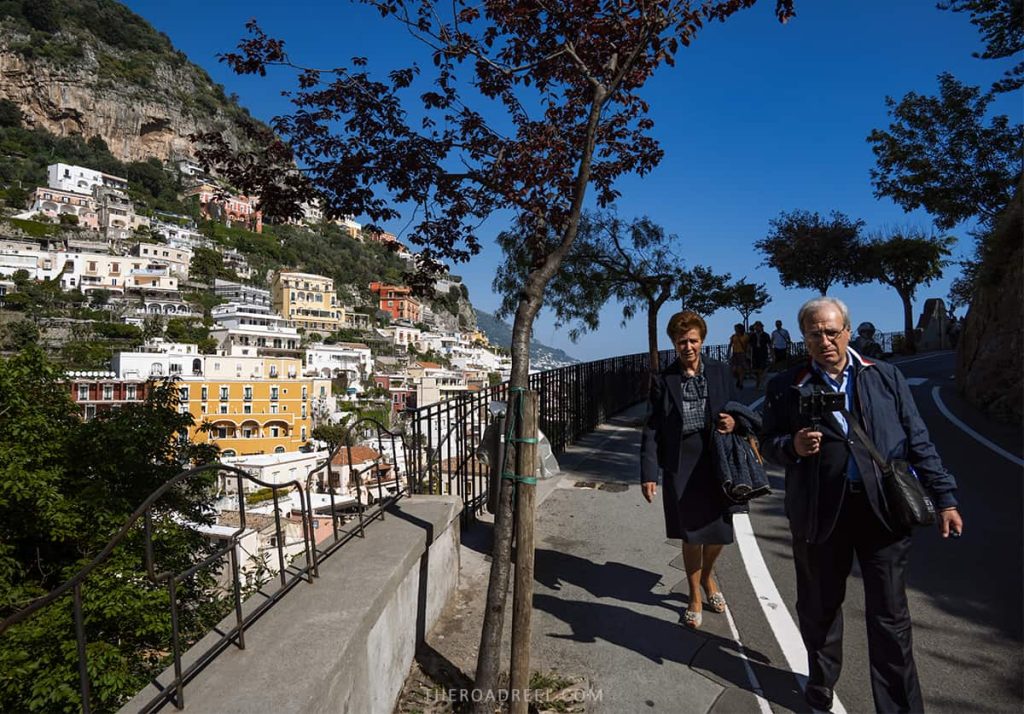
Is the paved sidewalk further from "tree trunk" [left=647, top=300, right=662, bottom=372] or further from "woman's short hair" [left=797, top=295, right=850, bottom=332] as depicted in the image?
"tree trunk" [left=647, top=300, right=662, bottom=372]

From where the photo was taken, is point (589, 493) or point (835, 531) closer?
point (835, 531)

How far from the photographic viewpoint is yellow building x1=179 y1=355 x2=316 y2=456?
60.7 metres

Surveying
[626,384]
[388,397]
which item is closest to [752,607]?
[626,384]

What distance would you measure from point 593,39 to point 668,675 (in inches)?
147

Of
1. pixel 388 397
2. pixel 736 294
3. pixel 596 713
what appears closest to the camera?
pixel 596 713

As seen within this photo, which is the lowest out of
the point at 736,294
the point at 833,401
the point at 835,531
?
the point at 835,531

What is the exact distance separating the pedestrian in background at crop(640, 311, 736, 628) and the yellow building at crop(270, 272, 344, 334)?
384ft

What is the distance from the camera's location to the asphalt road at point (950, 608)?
2920 millimetres

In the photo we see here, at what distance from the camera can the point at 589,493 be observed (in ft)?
22.2

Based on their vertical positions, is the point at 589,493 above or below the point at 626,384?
below

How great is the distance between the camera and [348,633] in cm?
238

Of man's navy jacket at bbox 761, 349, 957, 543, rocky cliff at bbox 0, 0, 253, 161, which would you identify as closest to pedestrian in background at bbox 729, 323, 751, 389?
man's navy jacket at bbox 761, 349, 957, 543

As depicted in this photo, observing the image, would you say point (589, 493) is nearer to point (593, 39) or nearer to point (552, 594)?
point (552, 594)

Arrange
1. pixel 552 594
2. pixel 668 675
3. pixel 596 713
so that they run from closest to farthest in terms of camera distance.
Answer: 1. pixel 596 713
2. pixel 668 675
3. pixel 552 594
